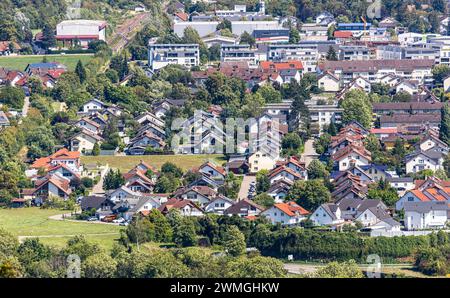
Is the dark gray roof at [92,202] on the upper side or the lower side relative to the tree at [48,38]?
lower

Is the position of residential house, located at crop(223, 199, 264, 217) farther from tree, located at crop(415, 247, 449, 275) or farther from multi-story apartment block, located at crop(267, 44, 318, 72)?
multi-story apartment block, located at crop(267, 44, 318, 72)

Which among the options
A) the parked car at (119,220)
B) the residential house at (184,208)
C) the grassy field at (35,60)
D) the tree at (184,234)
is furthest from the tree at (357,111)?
the grassy field at (35,60)

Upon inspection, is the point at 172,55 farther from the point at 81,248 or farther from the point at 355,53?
the point at 81,248

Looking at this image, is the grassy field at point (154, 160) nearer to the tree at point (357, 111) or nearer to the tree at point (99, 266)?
the tree at point (357, 111)

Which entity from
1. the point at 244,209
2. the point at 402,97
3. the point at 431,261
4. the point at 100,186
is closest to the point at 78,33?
the point at 402,97

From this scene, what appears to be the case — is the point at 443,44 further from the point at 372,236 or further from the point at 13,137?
the point at 372,236
